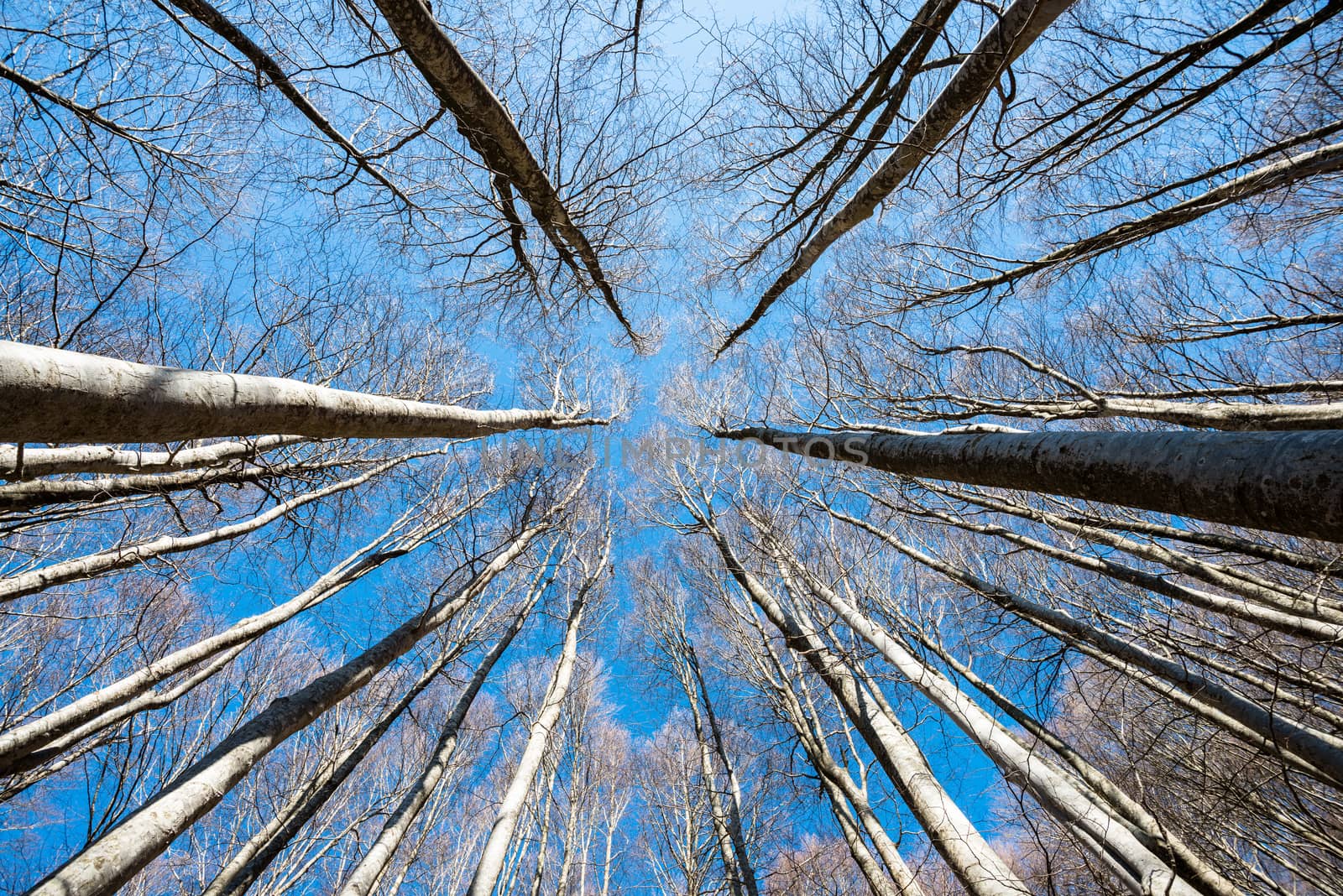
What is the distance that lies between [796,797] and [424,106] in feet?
27.1

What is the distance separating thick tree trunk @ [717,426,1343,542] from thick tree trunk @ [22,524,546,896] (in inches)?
165

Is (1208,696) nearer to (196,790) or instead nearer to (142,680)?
(196,790)

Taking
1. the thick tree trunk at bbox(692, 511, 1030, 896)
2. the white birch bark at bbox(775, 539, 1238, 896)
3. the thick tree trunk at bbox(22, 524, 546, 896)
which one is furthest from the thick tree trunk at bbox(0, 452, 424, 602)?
the white birch bark at bbox(775, 539, 1238, 896)

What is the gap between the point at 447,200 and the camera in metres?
4.10

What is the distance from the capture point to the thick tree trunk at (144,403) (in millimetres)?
1125

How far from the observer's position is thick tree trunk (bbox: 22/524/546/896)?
194 centimetres

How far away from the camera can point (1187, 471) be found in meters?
1.29

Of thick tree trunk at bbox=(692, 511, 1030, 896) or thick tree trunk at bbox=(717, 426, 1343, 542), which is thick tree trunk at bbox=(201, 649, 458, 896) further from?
thick tree trunk at bbox=(717, 426, 1343, 542)

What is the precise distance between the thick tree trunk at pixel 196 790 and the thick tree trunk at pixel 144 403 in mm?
2030

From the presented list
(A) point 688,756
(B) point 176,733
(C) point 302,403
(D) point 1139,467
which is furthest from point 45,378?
(A) point 688,756

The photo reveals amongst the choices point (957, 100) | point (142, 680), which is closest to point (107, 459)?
point (142, 680)

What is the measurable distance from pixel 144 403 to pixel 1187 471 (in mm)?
3010

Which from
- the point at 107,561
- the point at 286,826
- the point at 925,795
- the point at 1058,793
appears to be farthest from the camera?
the point at 286,826

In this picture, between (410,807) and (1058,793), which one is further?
(410,807)
